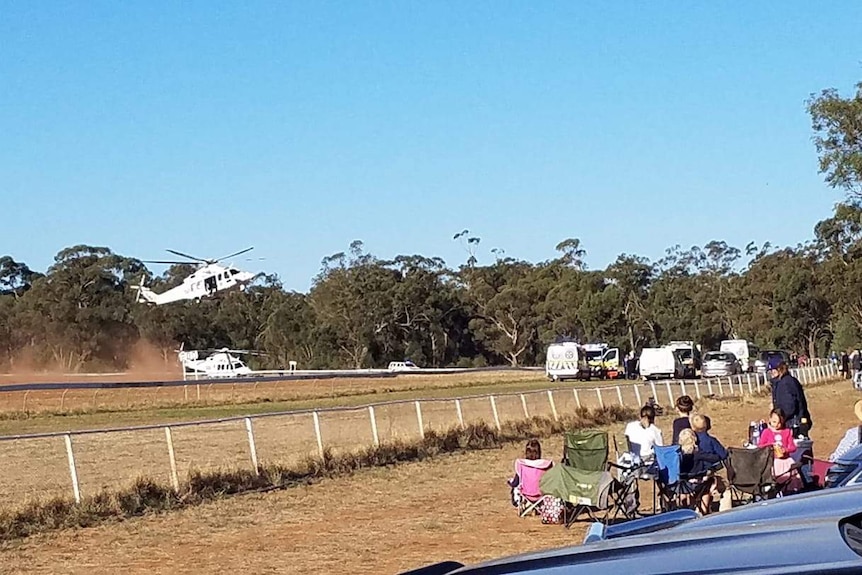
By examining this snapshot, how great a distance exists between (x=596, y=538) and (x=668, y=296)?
102 m

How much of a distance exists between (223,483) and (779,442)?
7.90 m

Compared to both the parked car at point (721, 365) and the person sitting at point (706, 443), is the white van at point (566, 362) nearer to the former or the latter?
the parked car at point (721, 365)

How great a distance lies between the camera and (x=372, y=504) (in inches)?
641

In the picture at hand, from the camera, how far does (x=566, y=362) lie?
6644 centimetres

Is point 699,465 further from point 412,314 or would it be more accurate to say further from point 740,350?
point 412,314

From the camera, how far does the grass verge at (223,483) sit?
14.6 m

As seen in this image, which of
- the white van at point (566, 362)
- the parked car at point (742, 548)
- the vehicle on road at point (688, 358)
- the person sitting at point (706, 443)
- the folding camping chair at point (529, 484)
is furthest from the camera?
the white van at point (566, 362)

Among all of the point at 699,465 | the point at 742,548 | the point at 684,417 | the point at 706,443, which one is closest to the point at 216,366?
the point at 684,417

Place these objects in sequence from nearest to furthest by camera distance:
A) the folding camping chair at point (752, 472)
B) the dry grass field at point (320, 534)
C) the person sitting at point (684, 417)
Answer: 1. the dry grass field at point (320, 534)
2. the folding camping chair at point (752, 472)
3. the person sitting at point (684, 417)

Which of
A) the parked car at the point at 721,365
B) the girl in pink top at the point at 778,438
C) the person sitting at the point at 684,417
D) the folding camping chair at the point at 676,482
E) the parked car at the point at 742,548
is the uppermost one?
the parked car at the point at 742,548

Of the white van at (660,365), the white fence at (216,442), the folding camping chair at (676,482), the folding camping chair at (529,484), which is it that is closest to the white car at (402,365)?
the white van at (660,365)

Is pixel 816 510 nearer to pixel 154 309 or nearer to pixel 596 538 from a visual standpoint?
pixel 596 538

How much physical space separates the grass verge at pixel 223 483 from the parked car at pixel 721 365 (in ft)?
122

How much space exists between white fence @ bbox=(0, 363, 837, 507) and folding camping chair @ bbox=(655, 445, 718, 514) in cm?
660
